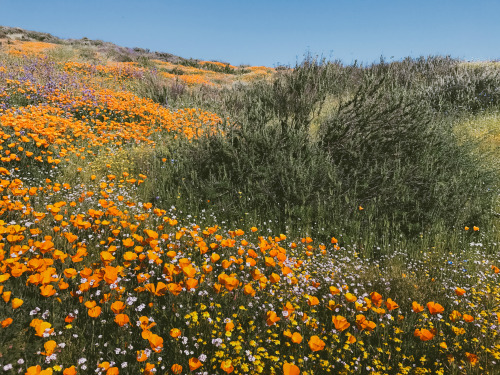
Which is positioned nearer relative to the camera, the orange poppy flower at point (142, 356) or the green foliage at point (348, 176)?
the orange poppy flower at point (142, 356)

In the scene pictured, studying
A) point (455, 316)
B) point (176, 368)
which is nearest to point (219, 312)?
point (176, 368)

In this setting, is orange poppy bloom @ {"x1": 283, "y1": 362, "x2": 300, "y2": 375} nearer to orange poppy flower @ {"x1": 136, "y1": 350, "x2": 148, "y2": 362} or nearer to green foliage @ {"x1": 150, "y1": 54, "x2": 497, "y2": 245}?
orange poppy flower @ {"x1": 136, "y1": 350, "x2": 148, "y2": 362}

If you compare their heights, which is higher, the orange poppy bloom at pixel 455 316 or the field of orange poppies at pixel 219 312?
the orange poppy bloom at pixel 455 316

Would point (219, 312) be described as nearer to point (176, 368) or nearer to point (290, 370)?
point (176, 368)

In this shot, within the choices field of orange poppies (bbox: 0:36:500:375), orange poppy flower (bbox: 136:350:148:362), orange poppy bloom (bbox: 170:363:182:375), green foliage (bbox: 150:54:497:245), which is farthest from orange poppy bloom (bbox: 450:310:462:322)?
orange poppy flower (bbox: 136:350:148:362)

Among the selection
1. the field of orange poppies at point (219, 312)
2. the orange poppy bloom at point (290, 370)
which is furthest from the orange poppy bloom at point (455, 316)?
the orange poppy bloom at point (290, 370)

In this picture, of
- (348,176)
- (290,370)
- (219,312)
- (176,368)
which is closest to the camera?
(290,370)

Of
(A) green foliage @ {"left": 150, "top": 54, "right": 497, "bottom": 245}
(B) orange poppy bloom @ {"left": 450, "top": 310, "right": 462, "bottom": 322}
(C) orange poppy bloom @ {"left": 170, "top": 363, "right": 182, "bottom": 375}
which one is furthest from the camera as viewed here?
(A) green foliage @ {"left": 150, "top": 54, "right": 497, "bottom": 245}

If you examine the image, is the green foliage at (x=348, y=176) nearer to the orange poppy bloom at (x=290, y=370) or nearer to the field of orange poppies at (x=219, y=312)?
the field of orange poppies at (x=219, y=312)

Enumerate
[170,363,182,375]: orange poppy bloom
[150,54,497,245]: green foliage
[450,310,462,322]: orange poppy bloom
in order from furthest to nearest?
[150,54,497,245]: green foliage → [450,310,462,322]: orange poppy bloom → [170,363,182,375]: orange poppy bloom

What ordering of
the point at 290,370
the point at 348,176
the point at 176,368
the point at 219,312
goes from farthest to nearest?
the point at 348,176, the point at 219,312, the point at 176,368, the point at 290,370

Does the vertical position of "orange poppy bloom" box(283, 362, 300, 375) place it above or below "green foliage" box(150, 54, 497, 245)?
→ below

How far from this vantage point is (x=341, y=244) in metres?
3.91

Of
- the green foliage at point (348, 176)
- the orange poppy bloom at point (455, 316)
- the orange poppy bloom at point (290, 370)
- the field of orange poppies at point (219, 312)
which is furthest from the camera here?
the green foliage at point (348, 176)
